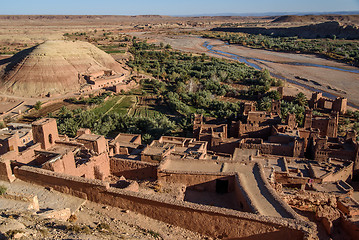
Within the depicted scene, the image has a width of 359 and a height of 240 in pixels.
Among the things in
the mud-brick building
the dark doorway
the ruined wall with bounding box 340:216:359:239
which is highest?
the dark doorway

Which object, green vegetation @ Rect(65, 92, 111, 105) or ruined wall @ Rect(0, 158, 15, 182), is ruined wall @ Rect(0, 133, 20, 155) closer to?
ruined wall @ Rect(0, 158, 15, 182)

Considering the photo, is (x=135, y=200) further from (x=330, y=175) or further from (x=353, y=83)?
(x=353, y=83)

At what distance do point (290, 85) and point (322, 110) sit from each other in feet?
52.2

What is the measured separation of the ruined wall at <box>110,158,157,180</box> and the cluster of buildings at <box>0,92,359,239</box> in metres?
0.05

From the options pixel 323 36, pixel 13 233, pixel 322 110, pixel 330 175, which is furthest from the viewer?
pixel 323 36

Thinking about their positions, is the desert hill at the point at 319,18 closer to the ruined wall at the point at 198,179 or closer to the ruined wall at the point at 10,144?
the ruined wall at the point at 198,179

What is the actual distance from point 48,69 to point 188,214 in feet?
154

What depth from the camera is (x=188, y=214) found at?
1066 centimetres

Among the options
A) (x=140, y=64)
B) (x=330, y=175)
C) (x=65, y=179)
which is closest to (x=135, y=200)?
(x=65, y=179)

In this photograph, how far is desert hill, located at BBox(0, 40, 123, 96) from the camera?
157 feet

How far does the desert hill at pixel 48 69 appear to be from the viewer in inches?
1890

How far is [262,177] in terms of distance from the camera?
1341cm

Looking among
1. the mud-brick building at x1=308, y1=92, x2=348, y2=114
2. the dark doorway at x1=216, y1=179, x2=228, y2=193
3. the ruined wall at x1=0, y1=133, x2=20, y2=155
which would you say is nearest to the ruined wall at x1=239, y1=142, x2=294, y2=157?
the dark doorway at x1=216, y1=179, x2=228, y2=193

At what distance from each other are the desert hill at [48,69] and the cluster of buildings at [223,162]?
25.2m
